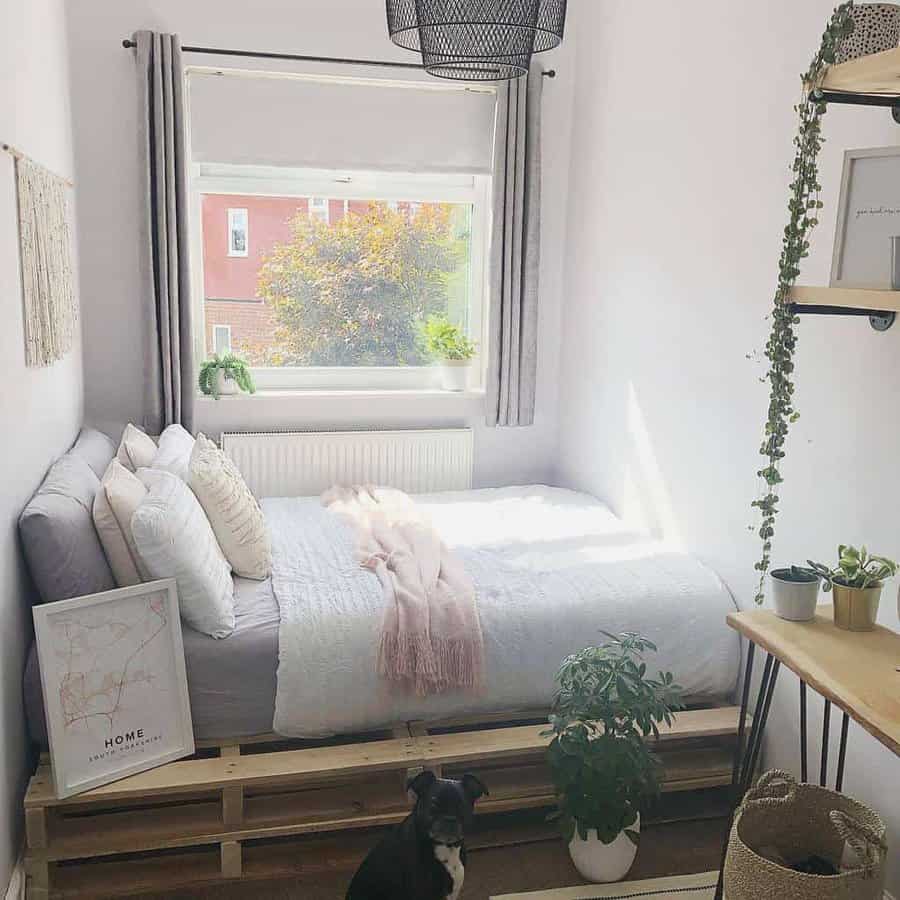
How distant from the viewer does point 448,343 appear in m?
4.23

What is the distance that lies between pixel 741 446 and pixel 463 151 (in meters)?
1.92

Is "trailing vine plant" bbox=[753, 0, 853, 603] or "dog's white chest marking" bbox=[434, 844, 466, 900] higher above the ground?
"trailing vine plant" bbox=[753, 0, 853, 603]

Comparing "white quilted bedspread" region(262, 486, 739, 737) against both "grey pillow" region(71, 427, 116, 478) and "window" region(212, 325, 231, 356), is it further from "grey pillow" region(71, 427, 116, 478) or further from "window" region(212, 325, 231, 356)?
"window" region(212, 325, 231, 356)

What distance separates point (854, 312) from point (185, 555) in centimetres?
169

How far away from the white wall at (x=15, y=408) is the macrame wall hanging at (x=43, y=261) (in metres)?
0.05

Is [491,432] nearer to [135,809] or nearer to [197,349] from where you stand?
[197,349]

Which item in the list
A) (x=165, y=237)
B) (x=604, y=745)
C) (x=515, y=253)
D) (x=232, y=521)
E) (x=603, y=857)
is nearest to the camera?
(x=604, y=745)

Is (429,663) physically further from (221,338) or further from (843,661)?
(221,338)

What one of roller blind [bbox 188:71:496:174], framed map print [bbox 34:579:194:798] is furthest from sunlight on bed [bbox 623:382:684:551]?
framed map print [bbox 34:579:194:798]

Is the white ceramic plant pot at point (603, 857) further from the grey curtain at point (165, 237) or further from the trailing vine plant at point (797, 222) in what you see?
the grey curtain at point (165, 237)

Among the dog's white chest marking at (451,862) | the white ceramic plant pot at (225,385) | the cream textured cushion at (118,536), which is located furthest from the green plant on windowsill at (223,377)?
the dog's white chest marking at (451,862)

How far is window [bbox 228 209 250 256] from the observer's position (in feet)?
13.4

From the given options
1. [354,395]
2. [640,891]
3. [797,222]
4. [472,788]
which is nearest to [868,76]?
[797,222]

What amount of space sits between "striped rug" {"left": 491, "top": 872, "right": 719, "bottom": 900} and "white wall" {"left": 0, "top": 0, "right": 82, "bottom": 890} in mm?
1203
